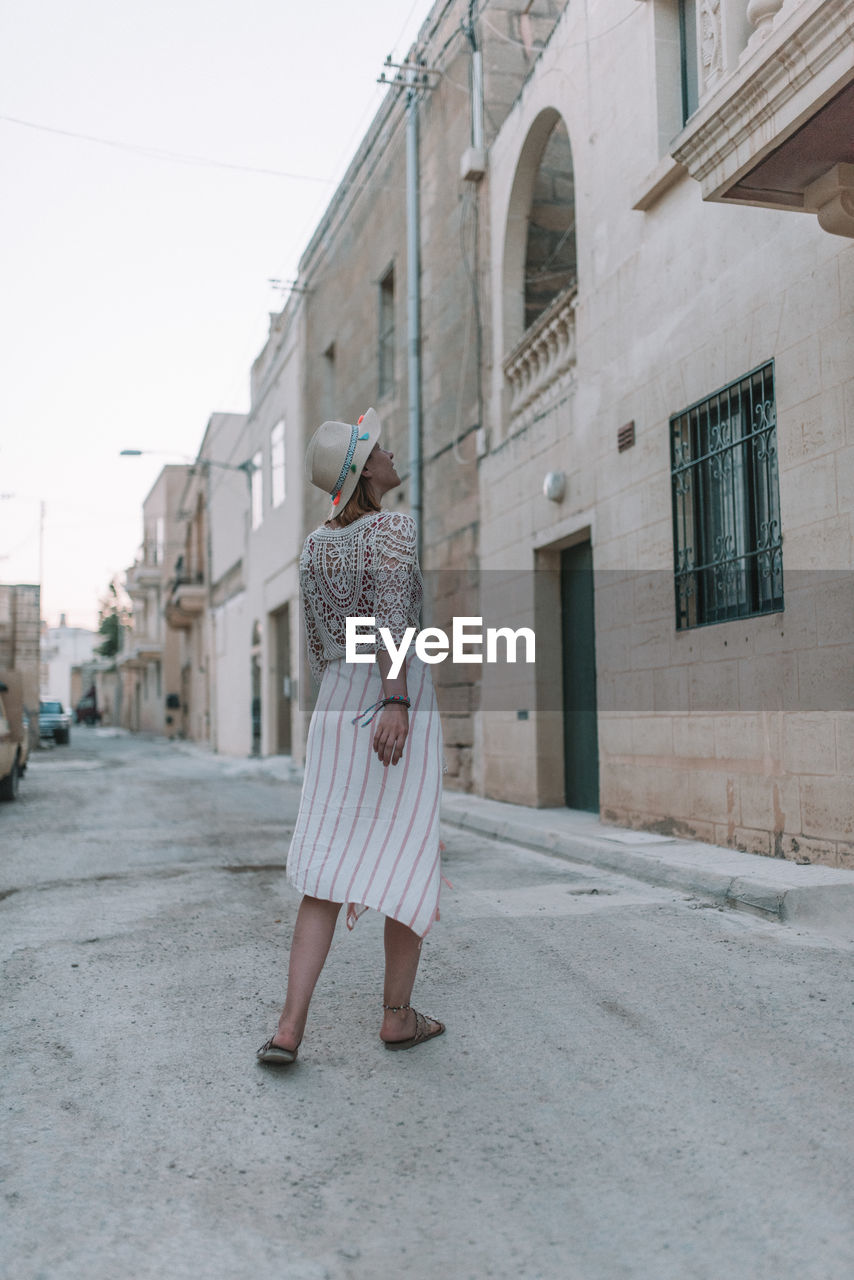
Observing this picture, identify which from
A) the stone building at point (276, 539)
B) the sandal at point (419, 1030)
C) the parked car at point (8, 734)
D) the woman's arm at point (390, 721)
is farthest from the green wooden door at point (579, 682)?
the stone building at point (276, 539)

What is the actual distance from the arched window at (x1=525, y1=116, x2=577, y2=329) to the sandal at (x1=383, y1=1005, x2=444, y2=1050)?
9.41 m

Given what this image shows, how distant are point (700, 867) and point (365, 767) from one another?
3241 millimetres

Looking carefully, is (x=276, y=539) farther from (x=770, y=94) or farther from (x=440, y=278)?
(x=770, y=94)

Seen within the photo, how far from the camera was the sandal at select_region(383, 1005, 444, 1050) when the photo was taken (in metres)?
3.19

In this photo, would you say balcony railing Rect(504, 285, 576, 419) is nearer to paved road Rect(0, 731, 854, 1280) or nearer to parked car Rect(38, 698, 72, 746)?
paved road Rect(0, 731, 854, 1280)

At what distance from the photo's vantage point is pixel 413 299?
14000mm

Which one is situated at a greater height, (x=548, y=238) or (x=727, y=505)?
(x=548, y=238)

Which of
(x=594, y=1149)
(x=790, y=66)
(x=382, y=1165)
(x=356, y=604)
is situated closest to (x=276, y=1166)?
(x=382, y=1165)

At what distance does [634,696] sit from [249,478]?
18958mm

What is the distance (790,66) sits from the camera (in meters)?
4.59

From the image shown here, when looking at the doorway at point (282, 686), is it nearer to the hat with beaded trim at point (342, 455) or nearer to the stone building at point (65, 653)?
the hat with beaded trim at point (342, 455)

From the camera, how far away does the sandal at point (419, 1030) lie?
3.19 m

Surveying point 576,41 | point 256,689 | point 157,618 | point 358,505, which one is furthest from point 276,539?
point 157,618

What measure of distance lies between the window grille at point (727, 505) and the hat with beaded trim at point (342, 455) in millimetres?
3689
